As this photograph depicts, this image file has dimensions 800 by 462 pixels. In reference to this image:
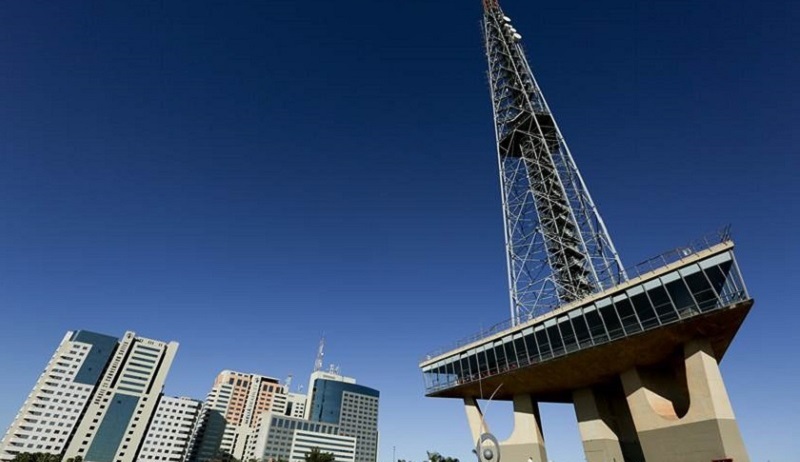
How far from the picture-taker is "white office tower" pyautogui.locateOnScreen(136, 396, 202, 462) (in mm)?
143500

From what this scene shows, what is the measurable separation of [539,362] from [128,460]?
519 ft

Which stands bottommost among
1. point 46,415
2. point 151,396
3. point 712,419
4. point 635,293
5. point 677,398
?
point 712,419

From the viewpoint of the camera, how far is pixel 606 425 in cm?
4303

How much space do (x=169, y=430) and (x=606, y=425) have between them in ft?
530

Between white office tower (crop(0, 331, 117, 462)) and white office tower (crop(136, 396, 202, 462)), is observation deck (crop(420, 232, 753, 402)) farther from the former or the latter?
white office tower (crop(0, 331, 117, 462))

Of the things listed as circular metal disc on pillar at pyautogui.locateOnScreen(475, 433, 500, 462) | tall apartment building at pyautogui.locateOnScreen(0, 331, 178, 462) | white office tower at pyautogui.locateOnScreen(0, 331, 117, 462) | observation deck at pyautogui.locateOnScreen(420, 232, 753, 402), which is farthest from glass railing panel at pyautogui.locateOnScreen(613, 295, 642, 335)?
white office tower at pyautogui.locateOnScreen(0, 331, 117, 462)

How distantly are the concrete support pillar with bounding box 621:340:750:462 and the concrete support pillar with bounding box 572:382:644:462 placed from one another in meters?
6.93

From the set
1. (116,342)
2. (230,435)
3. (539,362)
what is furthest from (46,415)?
(539,362)

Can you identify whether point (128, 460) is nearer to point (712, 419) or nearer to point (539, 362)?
point (539, 362)

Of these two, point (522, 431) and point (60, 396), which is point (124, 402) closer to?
point (60, 396)

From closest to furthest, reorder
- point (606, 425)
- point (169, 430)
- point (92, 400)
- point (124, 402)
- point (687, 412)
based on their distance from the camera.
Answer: point (687, 412), point (606, 425), point (92, 400), point (124, 402), point (169, 430)

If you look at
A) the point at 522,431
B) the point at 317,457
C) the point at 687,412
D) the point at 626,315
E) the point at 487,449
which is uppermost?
the point at 626,315

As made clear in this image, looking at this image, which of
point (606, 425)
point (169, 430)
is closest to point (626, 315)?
point (606, 425)

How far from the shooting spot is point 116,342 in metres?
154
